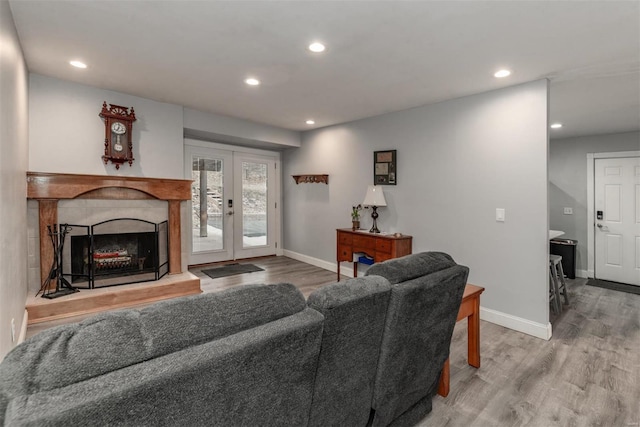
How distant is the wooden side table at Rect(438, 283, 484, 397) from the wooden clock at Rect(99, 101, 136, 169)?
12.8ft

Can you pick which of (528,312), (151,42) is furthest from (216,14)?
(528,312)

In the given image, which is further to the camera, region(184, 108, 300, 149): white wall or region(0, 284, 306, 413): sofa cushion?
region(184, 108, 300, 149): white wall

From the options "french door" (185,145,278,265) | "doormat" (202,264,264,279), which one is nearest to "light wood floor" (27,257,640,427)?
"doormat" (202,264,264,279)

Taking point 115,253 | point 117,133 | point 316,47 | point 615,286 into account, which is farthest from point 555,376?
point 117,133

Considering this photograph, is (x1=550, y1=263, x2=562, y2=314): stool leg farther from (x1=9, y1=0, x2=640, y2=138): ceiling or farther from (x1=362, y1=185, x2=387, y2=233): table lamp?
(x1=362, y1=185, x2=387, y2=233): table lamp

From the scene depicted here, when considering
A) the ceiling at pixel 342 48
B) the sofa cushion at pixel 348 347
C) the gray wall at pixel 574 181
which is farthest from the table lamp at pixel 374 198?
the gray wall at pixel 574 181

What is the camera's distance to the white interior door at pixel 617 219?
4.59 metres

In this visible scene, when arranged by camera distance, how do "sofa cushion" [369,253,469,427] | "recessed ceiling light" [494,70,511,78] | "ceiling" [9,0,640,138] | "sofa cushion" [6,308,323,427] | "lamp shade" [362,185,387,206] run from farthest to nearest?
"lamp shade" [362,185,387,206]
"recessed ceiling light" [494,70,511,78]
"ceiling" [9,0,640,138]
"sofa cushion" [369,253,469,427]
"sofa cushion" [6,308,323,427]

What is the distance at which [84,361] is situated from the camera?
70 centimetres

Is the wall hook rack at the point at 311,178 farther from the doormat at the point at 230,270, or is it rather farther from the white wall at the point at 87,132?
the white wall at the point at 87,132

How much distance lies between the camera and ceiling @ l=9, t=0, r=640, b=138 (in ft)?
6.55

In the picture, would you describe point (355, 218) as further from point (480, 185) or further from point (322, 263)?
point (480, 185)

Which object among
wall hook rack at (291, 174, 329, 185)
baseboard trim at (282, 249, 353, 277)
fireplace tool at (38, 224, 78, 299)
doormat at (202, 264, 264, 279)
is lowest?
doormat at (202, 264, 264, 279)

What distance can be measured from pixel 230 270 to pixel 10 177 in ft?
10.8
